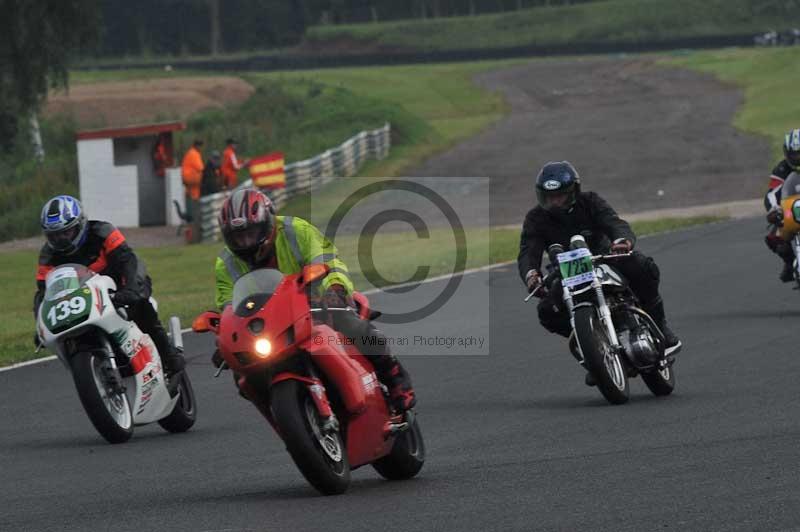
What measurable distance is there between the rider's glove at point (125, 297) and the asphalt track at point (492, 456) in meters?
0.93

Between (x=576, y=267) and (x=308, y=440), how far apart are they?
4.05 metres

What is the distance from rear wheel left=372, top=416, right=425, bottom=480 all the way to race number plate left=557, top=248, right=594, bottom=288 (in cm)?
283

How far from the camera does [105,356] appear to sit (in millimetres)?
10672

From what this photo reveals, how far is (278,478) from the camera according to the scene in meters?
8.71

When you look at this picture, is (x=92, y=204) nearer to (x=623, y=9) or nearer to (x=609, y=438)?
(x=609, y=438)

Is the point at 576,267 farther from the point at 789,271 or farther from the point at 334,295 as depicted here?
the point at 789,271

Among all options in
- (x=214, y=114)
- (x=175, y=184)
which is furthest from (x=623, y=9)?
(x=175, y=184)

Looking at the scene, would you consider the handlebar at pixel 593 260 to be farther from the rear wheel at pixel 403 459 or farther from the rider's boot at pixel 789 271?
the rider's boot at pixel 789 271

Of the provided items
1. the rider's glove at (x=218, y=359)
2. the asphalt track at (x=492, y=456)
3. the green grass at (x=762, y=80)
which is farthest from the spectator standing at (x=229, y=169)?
the rider's glove at (x=218, y=359)

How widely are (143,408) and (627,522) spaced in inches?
197

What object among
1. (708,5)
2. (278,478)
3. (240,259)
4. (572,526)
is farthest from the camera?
(708,5)

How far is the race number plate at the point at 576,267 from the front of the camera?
11.0 meters

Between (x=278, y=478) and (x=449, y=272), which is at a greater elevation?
(x=278, y=478)

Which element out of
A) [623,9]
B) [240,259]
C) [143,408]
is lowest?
[623,9]
